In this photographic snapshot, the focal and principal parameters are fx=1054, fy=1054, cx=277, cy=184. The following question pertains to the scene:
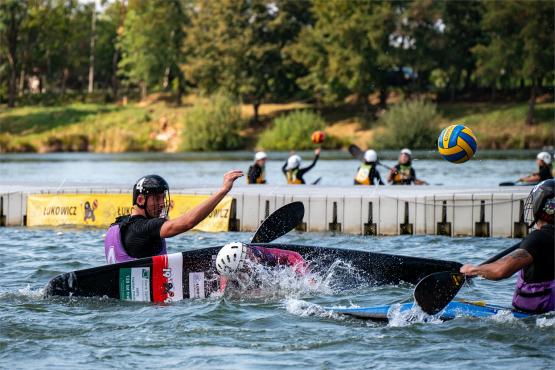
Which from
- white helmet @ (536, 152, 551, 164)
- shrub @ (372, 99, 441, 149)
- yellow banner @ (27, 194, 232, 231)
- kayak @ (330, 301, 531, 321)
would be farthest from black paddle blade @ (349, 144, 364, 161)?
shrub @ (372, 99, 441, 149)

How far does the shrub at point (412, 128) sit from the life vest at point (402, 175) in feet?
131

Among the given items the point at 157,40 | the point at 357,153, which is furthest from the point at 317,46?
the point at 357,153

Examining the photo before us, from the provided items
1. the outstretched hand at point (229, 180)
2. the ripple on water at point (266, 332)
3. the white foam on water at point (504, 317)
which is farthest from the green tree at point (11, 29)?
the white foam on water at point (504, 317)

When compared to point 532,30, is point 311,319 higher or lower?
lower

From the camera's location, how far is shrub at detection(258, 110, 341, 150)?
70.4 m

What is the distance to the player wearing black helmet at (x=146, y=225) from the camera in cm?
1031

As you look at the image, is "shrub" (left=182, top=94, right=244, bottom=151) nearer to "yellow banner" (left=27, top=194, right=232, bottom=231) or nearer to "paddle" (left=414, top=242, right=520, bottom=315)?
"yellow banner" (left=27, top=194, right=232, bottom=231)

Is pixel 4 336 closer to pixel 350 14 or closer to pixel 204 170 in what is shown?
pixel 204 170

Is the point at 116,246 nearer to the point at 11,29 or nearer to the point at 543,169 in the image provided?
the point at 543,169

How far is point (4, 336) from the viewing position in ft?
32.0

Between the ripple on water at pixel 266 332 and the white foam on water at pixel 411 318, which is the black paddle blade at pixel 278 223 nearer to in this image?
the ripple on water at pixel 266 332

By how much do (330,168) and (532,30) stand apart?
100 ft

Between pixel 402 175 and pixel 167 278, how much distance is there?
43.1ft

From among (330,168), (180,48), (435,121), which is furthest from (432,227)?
(180,48)
